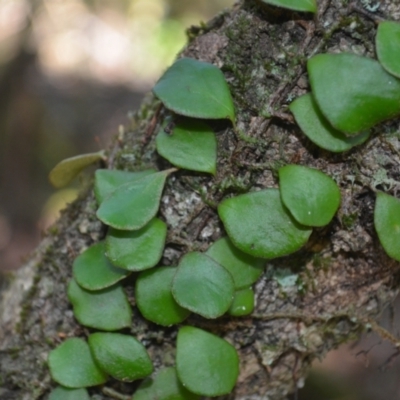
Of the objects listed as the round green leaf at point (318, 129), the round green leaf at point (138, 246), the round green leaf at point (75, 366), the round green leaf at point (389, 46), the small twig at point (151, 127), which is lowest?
the round green leaf at point (75, 366)

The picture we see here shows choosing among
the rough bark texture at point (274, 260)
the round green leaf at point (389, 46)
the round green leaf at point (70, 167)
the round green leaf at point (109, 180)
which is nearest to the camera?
the round green leaf at point (389, 46)

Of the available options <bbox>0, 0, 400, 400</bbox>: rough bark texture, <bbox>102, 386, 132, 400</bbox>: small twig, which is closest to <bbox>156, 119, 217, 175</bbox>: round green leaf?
<bbox>0, 0, 400, 400</bbox>: rough bark texture

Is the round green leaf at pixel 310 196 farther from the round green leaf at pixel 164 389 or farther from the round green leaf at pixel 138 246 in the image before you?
the round green leaf at pixel 164 389

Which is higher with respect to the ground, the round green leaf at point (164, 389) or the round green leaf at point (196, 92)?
the round green leaf at point (196, 92)

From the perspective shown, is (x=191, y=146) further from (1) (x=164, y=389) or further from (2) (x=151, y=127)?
(1) (x=164, y=389)

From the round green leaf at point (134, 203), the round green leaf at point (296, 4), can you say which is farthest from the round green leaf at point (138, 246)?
the round green leaf at point (296, 4)

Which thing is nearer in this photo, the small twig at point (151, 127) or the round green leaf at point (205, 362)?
the round green leaf at point (205, 362)
